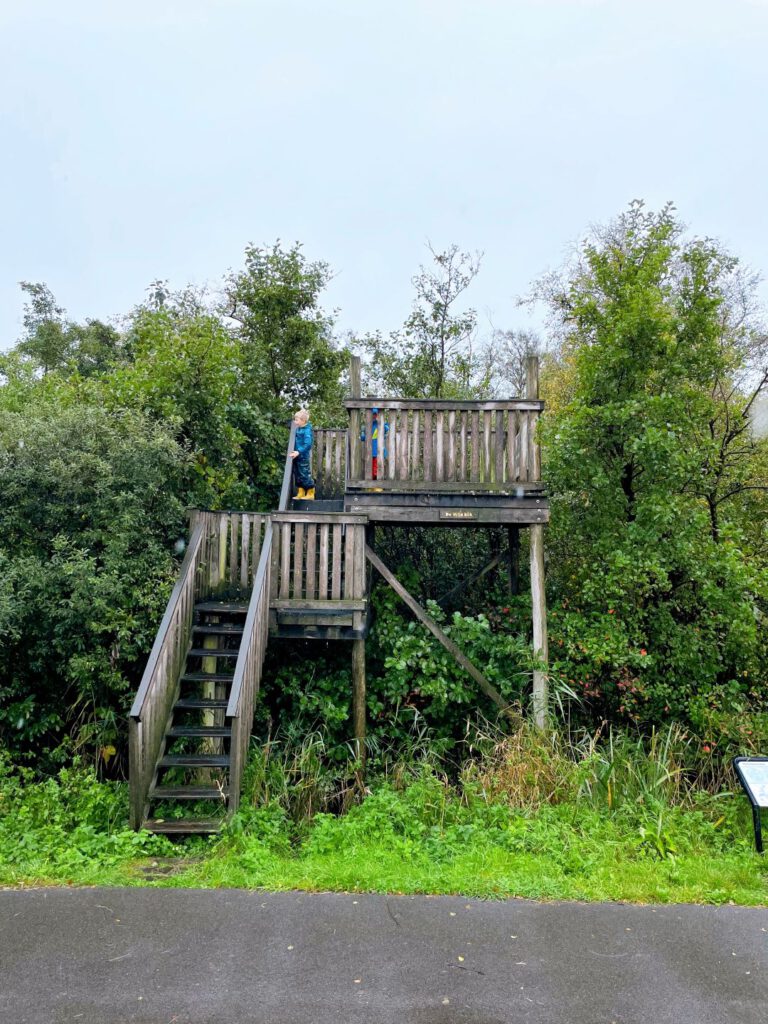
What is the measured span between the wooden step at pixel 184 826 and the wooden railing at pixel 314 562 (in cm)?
261

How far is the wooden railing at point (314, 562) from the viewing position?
324 inches

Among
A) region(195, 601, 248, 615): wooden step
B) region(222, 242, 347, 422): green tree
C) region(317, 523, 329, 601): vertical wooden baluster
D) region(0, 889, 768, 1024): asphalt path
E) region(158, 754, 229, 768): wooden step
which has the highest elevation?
region(222, 242, 347, 422): green tree

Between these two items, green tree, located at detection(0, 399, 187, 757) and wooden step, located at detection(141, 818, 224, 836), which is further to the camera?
green tree, located at detection(0, 399, 187, 757)

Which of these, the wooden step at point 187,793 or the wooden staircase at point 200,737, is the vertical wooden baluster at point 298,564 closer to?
the wooden staircase at point 200,737

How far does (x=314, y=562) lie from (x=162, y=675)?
7.50 feet

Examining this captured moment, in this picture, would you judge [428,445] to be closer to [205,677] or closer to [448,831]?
[205,677]

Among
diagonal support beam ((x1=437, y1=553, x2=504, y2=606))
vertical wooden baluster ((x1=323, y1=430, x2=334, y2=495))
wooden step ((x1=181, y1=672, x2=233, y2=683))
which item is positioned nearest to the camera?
wooden step ((x1=181, y1=672, x2=233, y2=683))

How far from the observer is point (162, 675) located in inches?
261

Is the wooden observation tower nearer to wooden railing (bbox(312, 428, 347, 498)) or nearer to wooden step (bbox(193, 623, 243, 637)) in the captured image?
wooden step (bbox(193, 623, 243, 637))

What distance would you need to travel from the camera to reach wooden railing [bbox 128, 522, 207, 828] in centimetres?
598

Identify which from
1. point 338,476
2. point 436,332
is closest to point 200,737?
Result: point 338,476

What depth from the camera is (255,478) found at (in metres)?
12.2

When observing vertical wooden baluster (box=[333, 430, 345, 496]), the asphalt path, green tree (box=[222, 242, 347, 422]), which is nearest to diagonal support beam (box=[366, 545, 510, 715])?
vertical wooden baluster (box=[333, 430, 345, 496])

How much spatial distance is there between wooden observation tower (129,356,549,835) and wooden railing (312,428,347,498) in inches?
81.8
